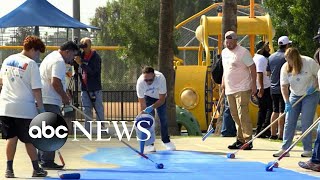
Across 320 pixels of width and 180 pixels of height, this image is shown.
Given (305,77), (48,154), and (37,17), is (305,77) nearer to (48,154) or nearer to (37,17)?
(48,154)

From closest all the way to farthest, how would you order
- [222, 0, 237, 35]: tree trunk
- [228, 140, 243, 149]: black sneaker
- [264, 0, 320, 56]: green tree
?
[228, 140, 243, 149]: black sneaker, [222, 0, 237, 35]: tree trunk, [264, 0, 320, 56]: green tree

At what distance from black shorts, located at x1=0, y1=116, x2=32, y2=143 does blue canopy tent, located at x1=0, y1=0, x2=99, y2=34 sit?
998cm

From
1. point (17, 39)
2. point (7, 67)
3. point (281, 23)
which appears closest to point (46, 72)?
point (7, 67)

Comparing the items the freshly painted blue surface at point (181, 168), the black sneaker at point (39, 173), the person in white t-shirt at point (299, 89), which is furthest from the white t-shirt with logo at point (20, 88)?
the person in white t-shirt at point (299, 89)

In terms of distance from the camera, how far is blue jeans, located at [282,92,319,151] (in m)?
13.9

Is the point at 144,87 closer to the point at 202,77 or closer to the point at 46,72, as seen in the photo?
the point at 46,72

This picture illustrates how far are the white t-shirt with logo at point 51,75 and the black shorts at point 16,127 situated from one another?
0.97 meters

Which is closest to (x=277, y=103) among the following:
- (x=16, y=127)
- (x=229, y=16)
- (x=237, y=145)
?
(x=237, y=145)

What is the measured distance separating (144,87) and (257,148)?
2303 mm

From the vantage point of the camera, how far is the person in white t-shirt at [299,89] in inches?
541

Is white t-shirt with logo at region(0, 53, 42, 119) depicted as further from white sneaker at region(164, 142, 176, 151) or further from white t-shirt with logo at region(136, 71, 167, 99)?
white sneaker at region(164, 142, 176, 151)

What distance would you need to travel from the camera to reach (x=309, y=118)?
1398cm

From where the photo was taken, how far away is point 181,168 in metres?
12.8

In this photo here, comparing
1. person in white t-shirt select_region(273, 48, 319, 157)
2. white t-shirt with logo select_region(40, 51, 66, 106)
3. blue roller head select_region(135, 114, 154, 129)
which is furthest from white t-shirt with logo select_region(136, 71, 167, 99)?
white t-shirt with logo select_region(40, 51, 66, 106)
